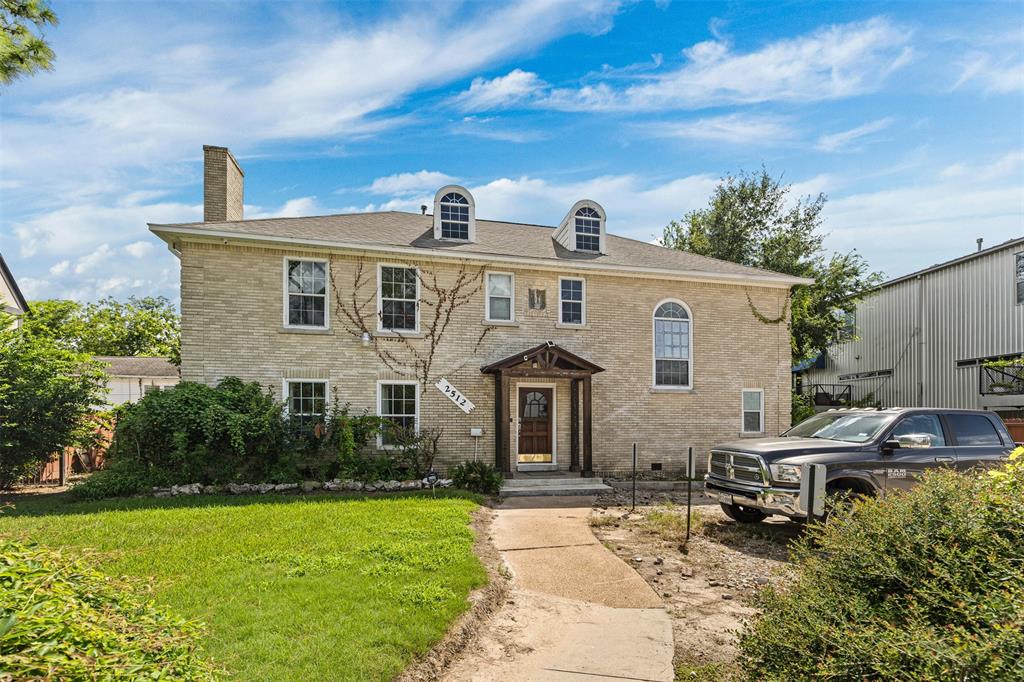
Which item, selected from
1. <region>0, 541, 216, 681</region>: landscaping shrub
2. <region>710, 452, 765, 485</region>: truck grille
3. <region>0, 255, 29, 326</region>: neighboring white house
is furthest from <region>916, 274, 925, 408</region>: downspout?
<region>0, 255, 29, 326</region>: neighboring white house

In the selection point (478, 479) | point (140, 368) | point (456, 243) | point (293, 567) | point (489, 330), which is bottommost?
point (478, 479)

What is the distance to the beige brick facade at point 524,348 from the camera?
13367 mm

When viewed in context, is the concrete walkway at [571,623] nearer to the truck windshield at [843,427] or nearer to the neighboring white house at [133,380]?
the truck windshield at [843,427]

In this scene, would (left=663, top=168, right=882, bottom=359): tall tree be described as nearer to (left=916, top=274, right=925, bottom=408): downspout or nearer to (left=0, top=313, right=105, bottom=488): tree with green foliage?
Answer: (left=916, top=274, right=925, bottom=408): downspout

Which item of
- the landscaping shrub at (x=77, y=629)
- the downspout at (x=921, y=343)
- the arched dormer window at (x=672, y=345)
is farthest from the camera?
the downspout at (x=921, y=343)

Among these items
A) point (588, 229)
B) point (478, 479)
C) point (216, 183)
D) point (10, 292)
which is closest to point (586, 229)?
point (588, 229)

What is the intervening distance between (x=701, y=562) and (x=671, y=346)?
375 inches

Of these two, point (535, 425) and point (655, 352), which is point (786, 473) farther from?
point (655, 352)

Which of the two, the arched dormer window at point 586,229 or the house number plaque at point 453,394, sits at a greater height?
the arched dormer window at point 586,229

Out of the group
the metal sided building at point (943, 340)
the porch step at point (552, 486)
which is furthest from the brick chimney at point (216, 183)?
the metal sided building at point (943, 340)

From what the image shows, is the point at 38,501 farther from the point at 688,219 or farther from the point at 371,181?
the point at 688,219

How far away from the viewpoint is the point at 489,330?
49.6ft

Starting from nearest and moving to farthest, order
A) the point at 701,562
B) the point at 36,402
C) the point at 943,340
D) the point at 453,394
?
the point at 701,562, the point at 36,402, the point at 453,394, the point at 943,340

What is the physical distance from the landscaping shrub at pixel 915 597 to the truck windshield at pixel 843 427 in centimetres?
557
